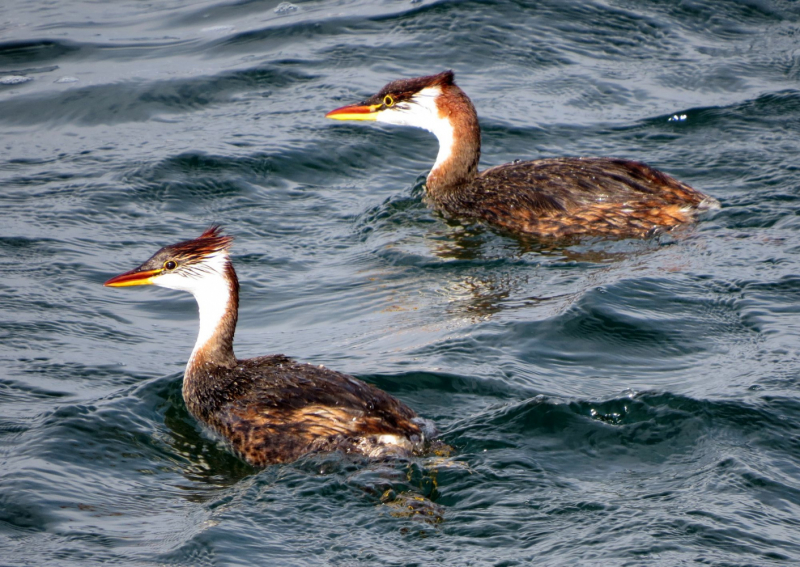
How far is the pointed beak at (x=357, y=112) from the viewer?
11125mm

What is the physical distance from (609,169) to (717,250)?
1265mm

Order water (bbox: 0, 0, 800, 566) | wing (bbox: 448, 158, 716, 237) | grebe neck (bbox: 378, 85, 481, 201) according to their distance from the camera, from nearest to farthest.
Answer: water (bbox: 0, 0, 800, 566) < wing (bbox: 448, 158, 716, 237) < grebe neck (bbox: 378, 85, 481, 201)

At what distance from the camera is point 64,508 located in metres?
6.13

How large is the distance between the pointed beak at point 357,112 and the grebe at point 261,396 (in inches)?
154

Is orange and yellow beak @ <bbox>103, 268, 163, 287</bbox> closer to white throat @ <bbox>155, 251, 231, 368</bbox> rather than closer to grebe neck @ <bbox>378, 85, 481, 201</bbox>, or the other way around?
white throat @ <bbox>155, 251, 231, 368</bbox>

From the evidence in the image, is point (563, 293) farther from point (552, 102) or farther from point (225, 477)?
point (552, 102)

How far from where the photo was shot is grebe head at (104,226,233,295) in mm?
7375

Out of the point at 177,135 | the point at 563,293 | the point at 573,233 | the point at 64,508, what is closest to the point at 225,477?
the point at 64,508

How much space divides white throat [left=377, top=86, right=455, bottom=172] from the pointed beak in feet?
0.25

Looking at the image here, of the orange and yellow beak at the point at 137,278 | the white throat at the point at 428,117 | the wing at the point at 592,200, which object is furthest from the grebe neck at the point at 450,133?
the orange and yellow beak at the point at 137,278

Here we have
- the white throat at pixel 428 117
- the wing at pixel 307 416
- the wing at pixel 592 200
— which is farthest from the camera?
the white throat at pixel 428 117

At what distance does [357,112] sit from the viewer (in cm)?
1116

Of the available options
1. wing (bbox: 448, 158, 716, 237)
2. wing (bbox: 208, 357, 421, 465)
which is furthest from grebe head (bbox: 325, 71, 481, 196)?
wing (bbox: 208, 357, 421, 465)

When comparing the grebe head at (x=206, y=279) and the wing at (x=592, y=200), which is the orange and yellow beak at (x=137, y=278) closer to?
the grebe head at (x=206, y=279)
